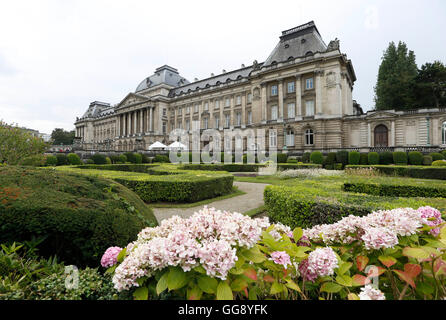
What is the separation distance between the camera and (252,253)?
135cm

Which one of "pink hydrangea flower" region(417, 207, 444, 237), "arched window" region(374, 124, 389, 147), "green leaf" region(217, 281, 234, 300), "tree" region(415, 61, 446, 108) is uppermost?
"tree" region(415, 61, 446, 108)

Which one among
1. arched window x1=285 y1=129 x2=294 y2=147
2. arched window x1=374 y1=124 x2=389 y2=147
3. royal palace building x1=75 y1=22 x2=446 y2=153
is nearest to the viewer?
royal palace building x1=75 y1=22 x2=446 y2=153

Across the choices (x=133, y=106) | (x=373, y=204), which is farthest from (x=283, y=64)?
(x=133, y=106)

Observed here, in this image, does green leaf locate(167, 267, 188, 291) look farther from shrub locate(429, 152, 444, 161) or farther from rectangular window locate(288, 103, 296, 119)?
rectangular window locate(288, 103, 296, 119)

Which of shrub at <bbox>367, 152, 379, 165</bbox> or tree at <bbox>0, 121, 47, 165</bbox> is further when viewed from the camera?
shrub at <bbox>367, 152, 379, 165</bbox>

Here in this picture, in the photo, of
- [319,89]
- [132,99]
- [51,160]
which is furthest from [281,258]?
[132,99]

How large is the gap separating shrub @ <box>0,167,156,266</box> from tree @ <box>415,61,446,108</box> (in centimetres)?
4309

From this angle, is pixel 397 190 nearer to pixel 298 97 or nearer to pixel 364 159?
pixel 364 159

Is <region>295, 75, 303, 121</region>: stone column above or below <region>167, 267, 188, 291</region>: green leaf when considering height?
above

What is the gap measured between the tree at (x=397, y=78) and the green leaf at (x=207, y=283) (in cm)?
4308

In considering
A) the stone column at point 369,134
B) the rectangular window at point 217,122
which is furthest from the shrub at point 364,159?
the rectangular window at point 217,122

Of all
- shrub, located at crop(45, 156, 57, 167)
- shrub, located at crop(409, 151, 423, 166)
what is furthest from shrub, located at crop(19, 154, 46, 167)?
shrub, located at crop(409, 151, 423, 166)

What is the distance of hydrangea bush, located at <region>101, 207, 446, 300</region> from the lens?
1.15 meters

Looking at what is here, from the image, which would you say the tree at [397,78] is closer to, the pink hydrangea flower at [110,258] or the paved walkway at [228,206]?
the paved walkway at [228,206]
